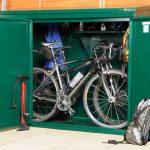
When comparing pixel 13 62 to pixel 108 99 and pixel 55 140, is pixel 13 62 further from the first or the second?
pixel 108 99

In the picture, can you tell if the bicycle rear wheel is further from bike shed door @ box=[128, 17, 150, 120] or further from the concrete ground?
bike shed door @ box=[128, 17, 150, 120]

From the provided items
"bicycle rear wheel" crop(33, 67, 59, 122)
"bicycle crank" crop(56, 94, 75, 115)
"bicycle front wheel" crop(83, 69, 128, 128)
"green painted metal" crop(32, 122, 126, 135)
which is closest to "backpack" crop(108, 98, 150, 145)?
"green painted metal" crop(32, 122, 126, 135)

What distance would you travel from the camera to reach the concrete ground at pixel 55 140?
18.4ft

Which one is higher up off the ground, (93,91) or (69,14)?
(69,14)

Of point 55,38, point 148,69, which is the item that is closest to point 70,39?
point 55,38

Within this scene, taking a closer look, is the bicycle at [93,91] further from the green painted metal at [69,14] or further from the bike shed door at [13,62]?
the green painted metal at [69,14]

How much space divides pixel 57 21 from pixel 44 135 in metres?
1.73

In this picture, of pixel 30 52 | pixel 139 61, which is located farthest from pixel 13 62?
pixel 139 61

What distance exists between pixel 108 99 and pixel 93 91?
1.46 ft

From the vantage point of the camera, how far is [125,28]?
7.10 m

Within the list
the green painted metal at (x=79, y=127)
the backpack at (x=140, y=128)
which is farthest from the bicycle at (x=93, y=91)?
the backpack at (x=140, y=128)

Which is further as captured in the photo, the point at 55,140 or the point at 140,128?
the point at 55,140

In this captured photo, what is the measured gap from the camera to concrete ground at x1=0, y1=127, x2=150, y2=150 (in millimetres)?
5613

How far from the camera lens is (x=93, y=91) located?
7.05 meters
